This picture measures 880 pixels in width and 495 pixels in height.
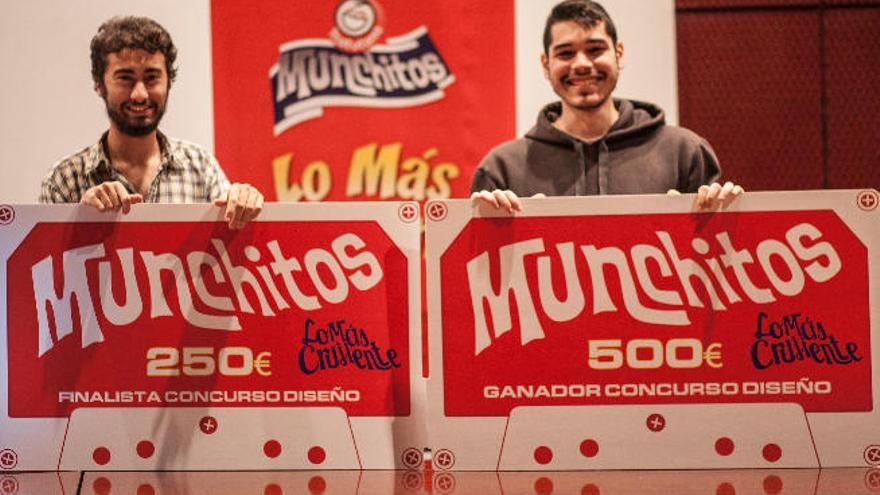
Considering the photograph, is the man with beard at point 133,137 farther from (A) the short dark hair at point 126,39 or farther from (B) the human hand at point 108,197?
(B) the human hand at point 108,197

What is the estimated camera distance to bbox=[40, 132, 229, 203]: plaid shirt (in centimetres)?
199

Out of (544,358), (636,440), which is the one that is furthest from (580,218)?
(636,440)

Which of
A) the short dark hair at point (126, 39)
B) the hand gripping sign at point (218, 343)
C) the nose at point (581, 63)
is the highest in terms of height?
the short dark hair at point (126, 39)

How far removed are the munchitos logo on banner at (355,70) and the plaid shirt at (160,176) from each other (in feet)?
2.87

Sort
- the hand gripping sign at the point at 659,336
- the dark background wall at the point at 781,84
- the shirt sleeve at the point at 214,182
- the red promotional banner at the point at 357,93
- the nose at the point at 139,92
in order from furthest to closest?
the dark background wall at the point at 781,84 < the red promotional banner at the point at 357,93 < the shirt sleeve at the point at 214,182 < the nose at the point at 139,92 < the hand gripping sign at the point at 659,336

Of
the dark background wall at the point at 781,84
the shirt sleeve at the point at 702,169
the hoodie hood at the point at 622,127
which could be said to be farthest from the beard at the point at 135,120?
the dark background wall at the point at 781,84

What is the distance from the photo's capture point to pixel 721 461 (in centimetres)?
137

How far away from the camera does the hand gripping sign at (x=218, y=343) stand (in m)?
1.41

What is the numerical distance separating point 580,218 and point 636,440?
1.10 feet

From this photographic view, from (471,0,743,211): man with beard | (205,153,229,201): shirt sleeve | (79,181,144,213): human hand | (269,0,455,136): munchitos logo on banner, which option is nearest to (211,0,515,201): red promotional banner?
(269,0,455,136): munchitos logo on banner

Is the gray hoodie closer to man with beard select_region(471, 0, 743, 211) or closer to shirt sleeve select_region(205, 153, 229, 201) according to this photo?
man with beard select_region(471, 0, 743, 211)

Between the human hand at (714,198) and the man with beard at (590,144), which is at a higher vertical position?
the man with beard at (590,144)

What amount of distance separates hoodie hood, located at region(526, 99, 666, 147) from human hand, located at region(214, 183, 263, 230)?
83 cm

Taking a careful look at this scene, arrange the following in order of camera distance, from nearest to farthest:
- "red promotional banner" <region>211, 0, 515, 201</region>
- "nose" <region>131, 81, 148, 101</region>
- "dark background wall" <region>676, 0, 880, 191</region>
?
"nose" <region>131, 81, 148, 101</region>
"red promotional banner" <region>211, 0, 515, 201</region>
"dark background wall" <region>676, 0, 880, 191</region>
